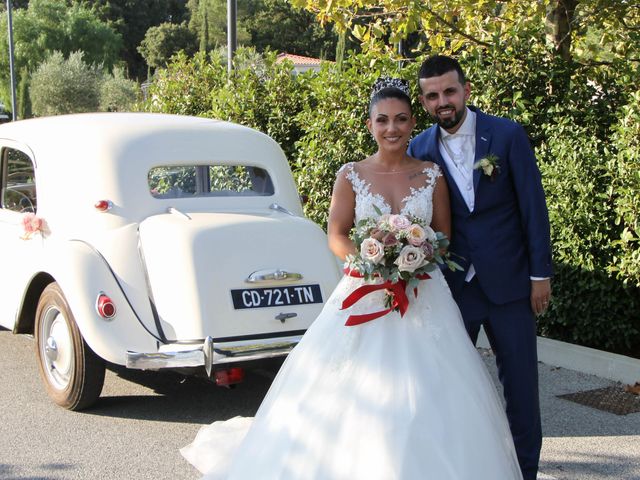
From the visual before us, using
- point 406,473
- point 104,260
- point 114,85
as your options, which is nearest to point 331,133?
point 104,260

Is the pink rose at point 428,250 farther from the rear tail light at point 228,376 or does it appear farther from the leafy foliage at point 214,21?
the leafy foliage at point 214,21

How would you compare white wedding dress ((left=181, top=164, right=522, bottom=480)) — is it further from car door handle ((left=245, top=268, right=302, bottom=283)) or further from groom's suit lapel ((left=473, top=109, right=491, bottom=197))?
car door handle ((left=245, top=268, right=302, bottom=283))

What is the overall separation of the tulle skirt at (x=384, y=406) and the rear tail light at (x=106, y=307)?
5.73 ft

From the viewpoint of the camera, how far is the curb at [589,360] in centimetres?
613

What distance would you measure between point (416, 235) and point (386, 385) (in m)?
0.65

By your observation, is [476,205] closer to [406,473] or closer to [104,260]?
[406,473]

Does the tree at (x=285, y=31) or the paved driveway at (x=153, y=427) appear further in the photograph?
the tree at (x=285, y=31)

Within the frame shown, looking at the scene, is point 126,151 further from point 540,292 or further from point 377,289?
point 540,292

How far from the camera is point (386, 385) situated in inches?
139

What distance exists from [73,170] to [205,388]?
1.90 metres

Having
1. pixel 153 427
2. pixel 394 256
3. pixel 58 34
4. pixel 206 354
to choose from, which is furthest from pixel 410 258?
pixel 58 34

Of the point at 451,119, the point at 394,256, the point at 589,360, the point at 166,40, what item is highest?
the point at 166,40

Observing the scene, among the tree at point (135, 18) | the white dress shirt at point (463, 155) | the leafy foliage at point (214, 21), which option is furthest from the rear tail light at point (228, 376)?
the tree at point (135, 18)

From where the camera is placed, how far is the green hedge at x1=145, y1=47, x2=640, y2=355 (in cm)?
640
